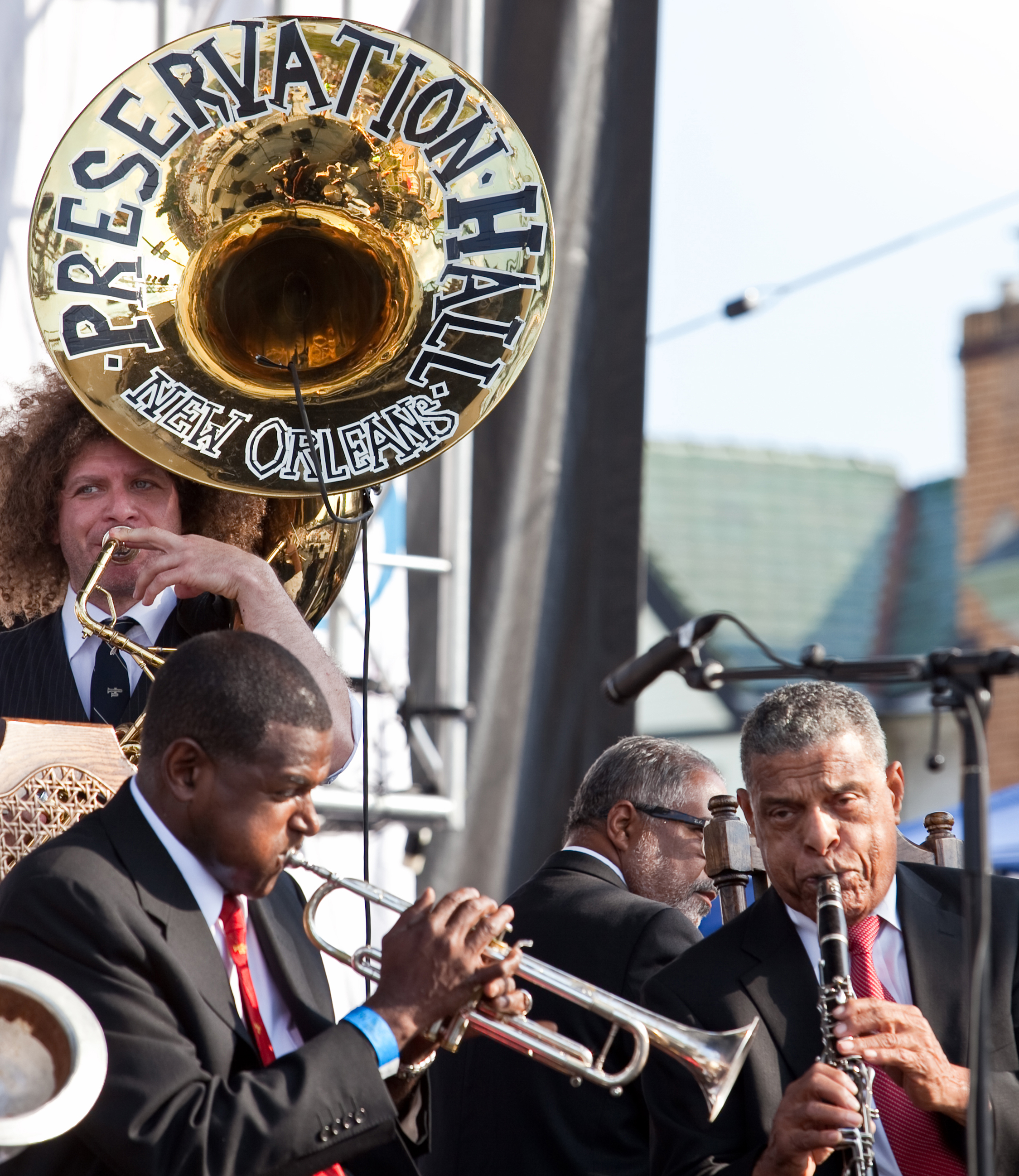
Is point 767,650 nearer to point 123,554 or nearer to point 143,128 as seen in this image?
point 123,554

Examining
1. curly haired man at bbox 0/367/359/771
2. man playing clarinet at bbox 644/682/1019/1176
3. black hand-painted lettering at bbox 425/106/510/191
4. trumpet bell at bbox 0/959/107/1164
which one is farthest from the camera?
black hand-painted lettering at bbox 425/106/510/191

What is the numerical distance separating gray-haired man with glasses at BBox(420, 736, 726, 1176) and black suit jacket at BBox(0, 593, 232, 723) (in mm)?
1150

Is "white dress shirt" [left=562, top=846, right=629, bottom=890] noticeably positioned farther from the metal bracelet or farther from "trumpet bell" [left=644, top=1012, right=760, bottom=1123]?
the metal bracelet

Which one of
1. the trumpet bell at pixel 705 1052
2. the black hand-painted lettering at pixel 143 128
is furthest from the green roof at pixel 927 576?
the trumpet bell at pixel 705 1052

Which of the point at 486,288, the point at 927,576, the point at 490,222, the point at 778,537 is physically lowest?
the point at 486,288

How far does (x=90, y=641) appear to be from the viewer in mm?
3941

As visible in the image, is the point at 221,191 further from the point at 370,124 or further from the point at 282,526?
the point at 282,526

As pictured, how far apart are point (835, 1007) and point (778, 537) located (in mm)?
23156

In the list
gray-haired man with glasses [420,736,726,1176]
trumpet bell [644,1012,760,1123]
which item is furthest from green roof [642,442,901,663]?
trumpet bell [644,1012,760,1123]

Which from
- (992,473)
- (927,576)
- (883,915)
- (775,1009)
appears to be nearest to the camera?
(775,1009)

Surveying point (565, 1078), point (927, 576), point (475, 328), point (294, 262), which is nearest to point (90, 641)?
point (294, 262)

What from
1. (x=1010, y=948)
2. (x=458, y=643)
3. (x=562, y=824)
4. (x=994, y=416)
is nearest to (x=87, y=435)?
(x=1010, y=948)

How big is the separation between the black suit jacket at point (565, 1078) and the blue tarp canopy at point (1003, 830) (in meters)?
3.14

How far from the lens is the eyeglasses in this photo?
4680 millimetres
